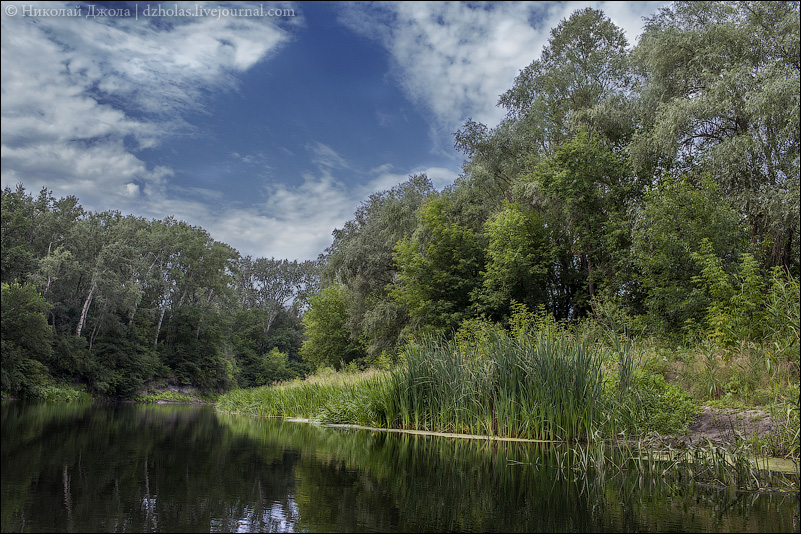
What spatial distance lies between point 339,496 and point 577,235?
21.3 metres

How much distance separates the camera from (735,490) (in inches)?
181

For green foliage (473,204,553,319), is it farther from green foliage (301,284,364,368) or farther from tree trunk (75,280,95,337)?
tree trunk (75,280,95,337)

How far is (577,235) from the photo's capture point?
23344 mm

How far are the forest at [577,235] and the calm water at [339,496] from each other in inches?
120

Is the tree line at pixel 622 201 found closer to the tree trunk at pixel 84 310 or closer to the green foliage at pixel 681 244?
the green foliage at pixel 681 244

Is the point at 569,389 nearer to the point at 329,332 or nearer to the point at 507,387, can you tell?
the point at 507,387

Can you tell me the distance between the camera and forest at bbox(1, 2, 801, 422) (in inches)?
591

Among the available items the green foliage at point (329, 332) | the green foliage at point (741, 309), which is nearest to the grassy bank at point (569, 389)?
the green foliage at point (741, 309)

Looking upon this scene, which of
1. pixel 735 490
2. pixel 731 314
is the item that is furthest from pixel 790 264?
pixel 735 490

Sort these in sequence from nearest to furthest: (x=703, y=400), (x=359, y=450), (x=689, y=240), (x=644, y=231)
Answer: (x=359, y=450), (x=703, y=400), (x=689, y=240), (x=644, y=231)

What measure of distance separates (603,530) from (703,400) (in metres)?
7.86

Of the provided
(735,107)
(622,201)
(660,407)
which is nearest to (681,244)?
(735,107)

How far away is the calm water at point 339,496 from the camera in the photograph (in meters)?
3.10

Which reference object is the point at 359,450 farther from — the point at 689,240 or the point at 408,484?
the point at 689,240
